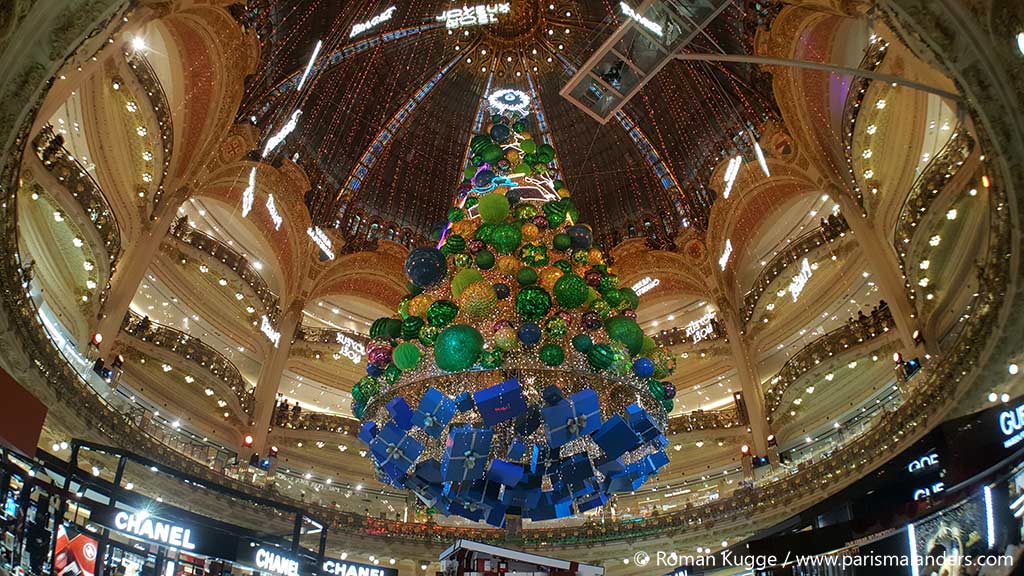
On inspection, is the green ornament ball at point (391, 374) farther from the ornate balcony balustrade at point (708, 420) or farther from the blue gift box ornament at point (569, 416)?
the ornate balcony balustrade at point (708, 420)

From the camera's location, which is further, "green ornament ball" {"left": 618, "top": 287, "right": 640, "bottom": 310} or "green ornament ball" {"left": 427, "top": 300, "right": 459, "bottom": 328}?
"green ornament ball" {"left": 618, "top": 287, "right": 640, "bottom": 310}

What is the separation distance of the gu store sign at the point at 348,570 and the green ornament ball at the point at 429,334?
407 cm

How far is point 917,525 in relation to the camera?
5.59m

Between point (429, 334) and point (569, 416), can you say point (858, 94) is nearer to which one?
point (569, 416)

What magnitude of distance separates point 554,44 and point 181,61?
29.4ft

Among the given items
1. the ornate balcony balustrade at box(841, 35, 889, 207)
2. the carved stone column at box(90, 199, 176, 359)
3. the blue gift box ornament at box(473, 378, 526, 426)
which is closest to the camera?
the blue gift box ornament at box(473, 378, 526, 426)

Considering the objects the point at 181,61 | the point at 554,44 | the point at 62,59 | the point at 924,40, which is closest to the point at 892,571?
the point at 924,40

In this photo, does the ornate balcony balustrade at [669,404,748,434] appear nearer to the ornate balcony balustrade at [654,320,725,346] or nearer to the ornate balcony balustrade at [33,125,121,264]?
the ornate balcony balustrade at [654,320,725,346]

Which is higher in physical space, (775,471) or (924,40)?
(924,40)

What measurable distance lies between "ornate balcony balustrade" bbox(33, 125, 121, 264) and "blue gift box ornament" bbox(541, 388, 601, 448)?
11506 millimetres

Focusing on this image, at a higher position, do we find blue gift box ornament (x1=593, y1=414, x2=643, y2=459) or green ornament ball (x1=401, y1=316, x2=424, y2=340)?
green ornament ball (x1=401, y1=316, x2=424, y2=340)

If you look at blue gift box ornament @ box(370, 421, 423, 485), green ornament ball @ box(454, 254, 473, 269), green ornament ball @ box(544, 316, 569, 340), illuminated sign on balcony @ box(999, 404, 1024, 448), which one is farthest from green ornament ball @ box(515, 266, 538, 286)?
illuminated sign on balcony @ box(999, 404, 1024, 448)

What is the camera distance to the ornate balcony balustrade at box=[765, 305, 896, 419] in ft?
54.3

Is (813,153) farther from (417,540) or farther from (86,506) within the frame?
(86,506)
